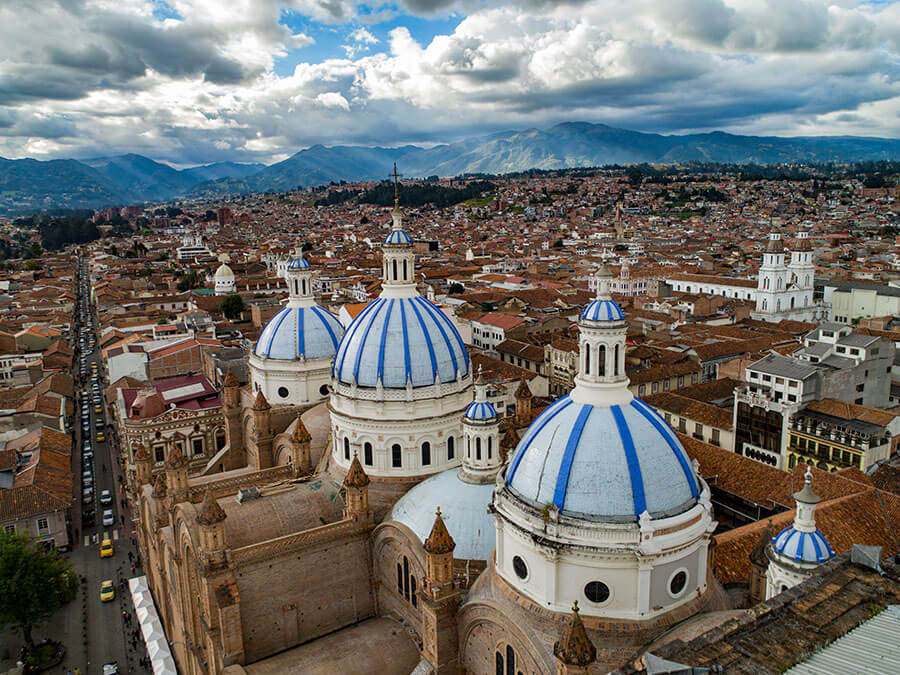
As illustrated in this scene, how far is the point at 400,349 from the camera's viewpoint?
28156 millimetres

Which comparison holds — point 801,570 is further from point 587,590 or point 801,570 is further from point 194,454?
point 194,454

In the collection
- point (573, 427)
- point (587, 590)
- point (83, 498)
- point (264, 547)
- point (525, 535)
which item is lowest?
point (83, 498)

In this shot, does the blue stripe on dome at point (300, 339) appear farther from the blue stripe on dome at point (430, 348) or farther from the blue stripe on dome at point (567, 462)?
the blue stripe on dome at point (567, 462)

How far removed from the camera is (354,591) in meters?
25.7

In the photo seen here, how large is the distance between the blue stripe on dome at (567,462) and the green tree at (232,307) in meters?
82.9

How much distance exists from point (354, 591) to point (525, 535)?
10.2 metres

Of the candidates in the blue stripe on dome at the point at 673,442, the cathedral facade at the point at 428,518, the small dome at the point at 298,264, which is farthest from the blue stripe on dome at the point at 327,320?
the blue stripe on dome at the point at 673,442

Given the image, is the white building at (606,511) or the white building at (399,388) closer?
the white building at (606,511)

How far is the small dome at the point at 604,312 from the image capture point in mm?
19734

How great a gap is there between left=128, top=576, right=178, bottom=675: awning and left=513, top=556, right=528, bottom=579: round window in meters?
19.6

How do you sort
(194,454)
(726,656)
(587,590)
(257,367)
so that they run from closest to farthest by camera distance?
(726,656) → (587,590) → (257,367) → (194,454)

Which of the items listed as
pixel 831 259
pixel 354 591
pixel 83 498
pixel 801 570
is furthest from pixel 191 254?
pixel 801 570

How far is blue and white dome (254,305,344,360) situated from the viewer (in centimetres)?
3722

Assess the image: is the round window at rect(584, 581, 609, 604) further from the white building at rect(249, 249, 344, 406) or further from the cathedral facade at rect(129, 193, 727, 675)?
the white building at rect(249, 249, 344, 406)
